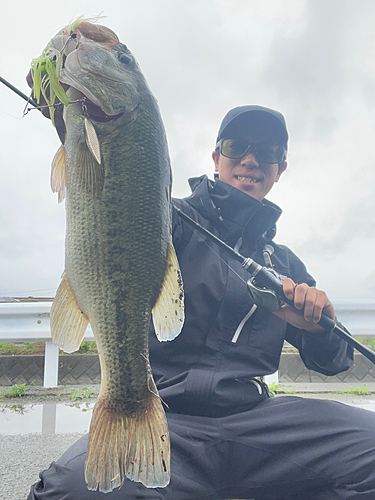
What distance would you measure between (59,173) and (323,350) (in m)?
1.95

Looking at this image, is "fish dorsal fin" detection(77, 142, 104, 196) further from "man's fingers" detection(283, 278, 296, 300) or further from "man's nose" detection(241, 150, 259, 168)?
"man's nose" detection(241, 150, 259, 168)

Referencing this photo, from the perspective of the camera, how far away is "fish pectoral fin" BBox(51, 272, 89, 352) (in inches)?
63.9

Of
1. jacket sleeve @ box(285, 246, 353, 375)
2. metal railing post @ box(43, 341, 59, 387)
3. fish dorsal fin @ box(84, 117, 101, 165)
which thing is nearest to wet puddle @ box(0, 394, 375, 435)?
metal railing post @ box(43, 341, 59, 387)

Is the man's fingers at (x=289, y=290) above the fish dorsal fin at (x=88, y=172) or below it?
below

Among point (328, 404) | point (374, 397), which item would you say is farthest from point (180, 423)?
point (374, 397)

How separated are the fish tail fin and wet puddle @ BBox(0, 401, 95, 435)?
187 centimetres

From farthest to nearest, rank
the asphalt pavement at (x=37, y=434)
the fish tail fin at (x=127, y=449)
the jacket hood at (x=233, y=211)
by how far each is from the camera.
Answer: the jacket hood at (x=233, y=211)
the asphalt pavement at (x=37, y=434)
the fish tail fin at (x=127, y=449)

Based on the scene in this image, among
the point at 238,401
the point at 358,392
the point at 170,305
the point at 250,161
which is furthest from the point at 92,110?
the point at 358,392

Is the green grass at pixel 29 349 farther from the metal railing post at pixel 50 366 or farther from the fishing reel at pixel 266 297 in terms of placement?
the fishing reel at pixel 266 297

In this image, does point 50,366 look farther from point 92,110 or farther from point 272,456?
point 92,110

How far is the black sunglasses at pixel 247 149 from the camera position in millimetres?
2836

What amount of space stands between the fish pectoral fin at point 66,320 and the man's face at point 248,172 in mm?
1617

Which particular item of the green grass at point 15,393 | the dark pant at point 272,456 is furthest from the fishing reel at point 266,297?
the green grass at point 15,393

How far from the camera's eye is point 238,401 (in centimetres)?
216
